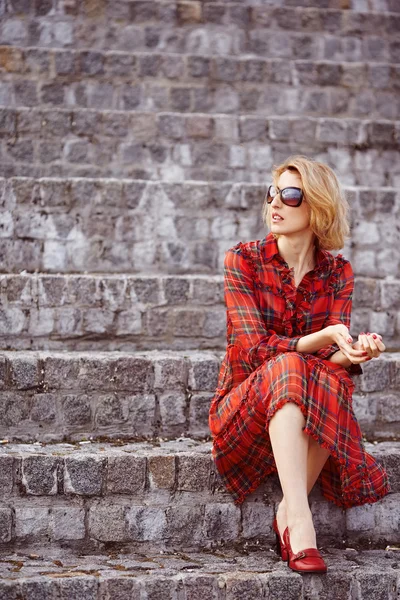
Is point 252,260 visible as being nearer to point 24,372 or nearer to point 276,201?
point 276,201

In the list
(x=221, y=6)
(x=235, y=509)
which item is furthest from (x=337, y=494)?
(x=221, y=6)

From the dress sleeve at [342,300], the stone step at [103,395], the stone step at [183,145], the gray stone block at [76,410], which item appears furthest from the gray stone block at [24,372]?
the stone step at [183,145]

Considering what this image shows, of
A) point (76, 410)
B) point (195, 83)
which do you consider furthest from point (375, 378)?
point (195, 83)

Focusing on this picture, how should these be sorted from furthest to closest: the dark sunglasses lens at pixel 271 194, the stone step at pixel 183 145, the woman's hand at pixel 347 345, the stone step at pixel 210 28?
1. the stone step at pixel 210 28
2. the stone step at pixel 183 145
3. the dark sunglasses lens at pixel 271 194
4. the woman's hand at pixel 347 345

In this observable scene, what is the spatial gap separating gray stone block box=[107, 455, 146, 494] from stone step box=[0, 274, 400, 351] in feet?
3.81

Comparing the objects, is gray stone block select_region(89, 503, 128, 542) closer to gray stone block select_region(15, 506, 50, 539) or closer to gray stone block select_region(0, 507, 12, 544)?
gray stone block select_region(15, 506, 50, 539)

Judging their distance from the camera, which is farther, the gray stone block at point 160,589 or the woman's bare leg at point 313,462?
the woman's bare leg at point 313,462

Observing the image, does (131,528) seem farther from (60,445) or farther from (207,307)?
(207,307)

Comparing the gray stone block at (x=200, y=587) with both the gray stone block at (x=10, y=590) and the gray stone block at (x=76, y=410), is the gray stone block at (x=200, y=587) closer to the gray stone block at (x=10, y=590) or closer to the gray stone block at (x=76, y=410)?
the gray stone block at (x=10, y=590)

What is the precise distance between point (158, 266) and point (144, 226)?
0.85 ft

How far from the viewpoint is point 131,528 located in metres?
3.14

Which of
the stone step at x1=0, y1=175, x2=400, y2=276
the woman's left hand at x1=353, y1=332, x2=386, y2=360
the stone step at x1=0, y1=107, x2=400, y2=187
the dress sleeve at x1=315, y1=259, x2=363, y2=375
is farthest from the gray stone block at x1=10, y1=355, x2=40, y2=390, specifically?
the stone step at x1=0, y1=107, x2=400, y2=187

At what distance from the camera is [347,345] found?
112 inches

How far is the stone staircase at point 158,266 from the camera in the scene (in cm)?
311
